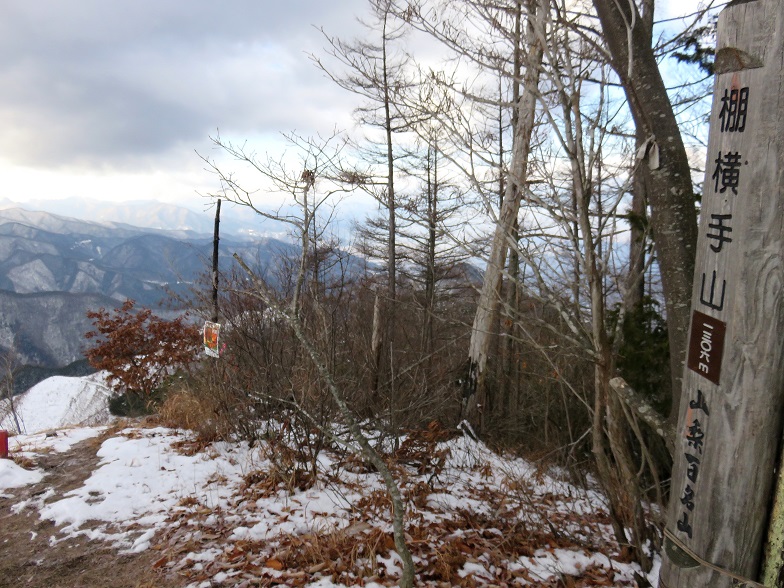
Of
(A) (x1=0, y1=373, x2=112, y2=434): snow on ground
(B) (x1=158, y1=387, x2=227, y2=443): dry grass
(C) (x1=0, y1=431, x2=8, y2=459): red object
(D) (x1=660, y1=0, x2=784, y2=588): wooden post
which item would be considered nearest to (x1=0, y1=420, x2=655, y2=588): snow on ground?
(B) (x1=158, y1=387, x2=227, y2=443): dry grass

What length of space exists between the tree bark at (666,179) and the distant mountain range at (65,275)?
5.62m

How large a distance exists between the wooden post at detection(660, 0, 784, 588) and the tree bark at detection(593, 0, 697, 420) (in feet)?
2.93

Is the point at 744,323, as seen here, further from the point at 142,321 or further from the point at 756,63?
the point at 142,321

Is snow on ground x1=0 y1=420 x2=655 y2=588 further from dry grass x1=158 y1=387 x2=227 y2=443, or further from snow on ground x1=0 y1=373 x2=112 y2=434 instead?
snow on ground x1=0 y1=373 x2=112 y2=434

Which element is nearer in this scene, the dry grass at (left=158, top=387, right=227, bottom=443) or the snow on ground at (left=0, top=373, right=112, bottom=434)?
the dry grass at (left=158, top=387, right=227, bottom=443)

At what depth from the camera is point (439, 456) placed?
524 centimetres

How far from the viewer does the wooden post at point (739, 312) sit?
1.52 meters

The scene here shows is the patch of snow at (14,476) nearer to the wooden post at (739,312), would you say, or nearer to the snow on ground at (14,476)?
the snow on ground at (14,476)

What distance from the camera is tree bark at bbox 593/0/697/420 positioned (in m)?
2.50

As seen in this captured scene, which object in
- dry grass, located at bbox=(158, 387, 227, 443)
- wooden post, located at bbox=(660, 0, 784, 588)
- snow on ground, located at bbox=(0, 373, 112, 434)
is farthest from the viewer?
snow on ground, located at bbox=(0, 373, 112, 434)

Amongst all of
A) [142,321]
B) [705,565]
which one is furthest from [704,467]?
[142,321]

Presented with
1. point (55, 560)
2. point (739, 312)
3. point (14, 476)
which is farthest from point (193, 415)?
point (739, 312)

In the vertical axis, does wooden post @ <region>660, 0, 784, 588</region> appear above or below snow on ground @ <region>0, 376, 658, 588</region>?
above

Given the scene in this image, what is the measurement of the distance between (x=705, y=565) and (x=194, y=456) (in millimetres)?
5397
